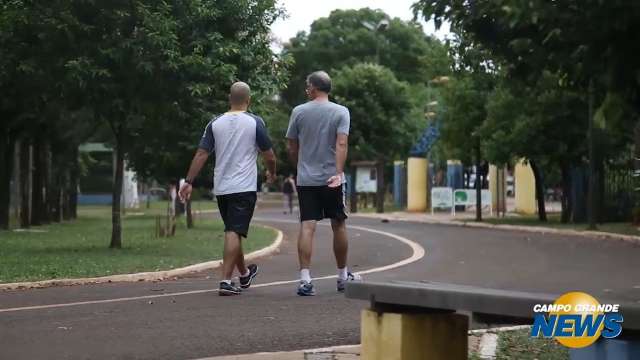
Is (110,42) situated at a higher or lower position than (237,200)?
higher

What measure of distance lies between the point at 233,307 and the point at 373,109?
139ft

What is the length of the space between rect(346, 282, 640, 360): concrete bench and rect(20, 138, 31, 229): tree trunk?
24100mm

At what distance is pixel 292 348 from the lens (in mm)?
6180

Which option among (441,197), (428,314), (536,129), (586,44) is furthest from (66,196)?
(586,44)

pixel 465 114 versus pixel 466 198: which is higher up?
pixel 465 114

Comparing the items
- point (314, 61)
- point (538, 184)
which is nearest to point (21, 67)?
point (538, 184)

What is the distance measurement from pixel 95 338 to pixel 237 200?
7.93 ft

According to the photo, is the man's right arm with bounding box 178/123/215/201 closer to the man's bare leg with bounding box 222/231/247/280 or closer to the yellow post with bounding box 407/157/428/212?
the man's bare leg with bounding box 222/231/247/280

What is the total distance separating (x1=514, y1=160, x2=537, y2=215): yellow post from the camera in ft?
131

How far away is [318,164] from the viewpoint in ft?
28.0

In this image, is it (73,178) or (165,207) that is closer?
(73,178)

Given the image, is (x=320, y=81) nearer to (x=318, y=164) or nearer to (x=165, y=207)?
(x=318, y=164)

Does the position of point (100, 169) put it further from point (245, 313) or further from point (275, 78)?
point (245, 313)

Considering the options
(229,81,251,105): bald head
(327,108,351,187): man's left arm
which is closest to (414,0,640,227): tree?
(327,108,351,187): man's left arm
